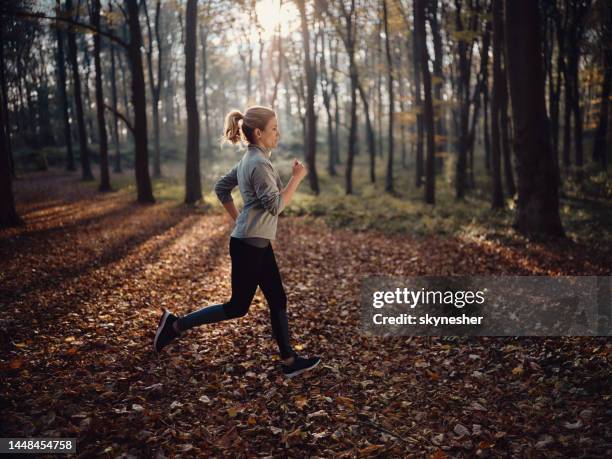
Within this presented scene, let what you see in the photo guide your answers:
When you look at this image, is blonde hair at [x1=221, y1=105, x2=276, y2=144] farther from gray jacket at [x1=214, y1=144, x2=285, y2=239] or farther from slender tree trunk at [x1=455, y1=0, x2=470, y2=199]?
slender tree trunk at [x1=455, y1=0, x2=470, y2=199]

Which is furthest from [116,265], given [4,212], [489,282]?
[489,282]

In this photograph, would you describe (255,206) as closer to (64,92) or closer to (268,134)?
(268,134)

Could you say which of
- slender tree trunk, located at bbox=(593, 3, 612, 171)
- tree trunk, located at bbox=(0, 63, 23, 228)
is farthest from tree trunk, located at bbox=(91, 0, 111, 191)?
slender tree trunk, located at bbox=(593, 3, 612, 171)

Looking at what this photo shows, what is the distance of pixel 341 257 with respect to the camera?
33.7 ft

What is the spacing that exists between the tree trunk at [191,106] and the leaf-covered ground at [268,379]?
9966mm

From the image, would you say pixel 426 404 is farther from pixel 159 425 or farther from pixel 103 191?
pixel 103 191

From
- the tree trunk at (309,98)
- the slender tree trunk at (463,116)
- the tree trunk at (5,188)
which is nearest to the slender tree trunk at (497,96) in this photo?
the slender tree trunk at (463,116)

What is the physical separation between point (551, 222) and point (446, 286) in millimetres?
4537

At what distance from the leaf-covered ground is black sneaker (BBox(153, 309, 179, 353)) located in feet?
0.80

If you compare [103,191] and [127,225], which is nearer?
[127,225]

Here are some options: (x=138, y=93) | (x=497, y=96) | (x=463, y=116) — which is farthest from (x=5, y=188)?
(x=463, y=116)

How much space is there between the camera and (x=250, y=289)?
13.4ft

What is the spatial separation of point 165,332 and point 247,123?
8.01 ft

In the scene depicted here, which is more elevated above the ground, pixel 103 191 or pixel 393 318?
pixel 103 191
